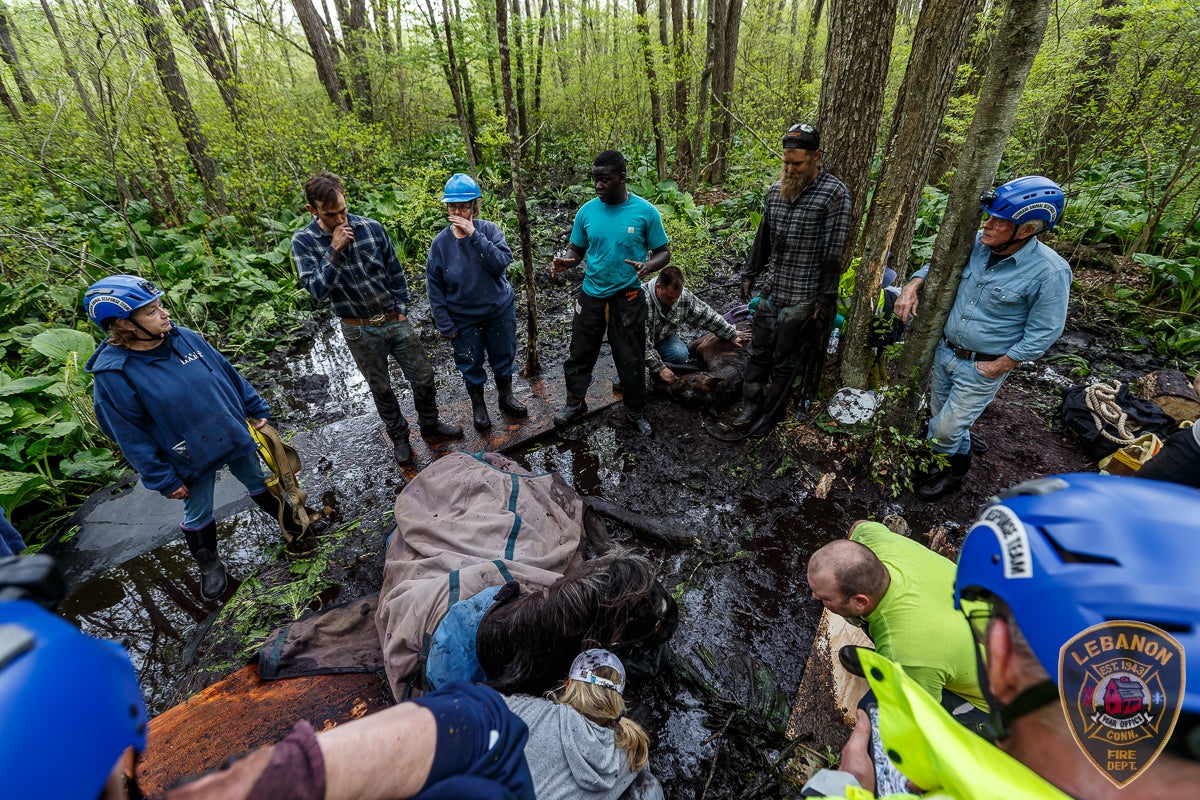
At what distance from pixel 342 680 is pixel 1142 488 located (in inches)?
114

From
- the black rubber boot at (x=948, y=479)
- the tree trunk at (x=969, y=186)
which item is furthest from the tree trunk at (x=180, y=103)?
the black rubber boot at (x=948, y=479)

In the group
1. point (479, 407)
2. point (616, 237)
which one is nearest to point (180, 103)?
point (479, 407)

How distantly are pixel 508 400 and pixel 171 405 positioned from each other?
8.02 ft

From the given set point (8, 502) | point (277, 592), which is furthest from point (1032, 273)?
point (8, 502)

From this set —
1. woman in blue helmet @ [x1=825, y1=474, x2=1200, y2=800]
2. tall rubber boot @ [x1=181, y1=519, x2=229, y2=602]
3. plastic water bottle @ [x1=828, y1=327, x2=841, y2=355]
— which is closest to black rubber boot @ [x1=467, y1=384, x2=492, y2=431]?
tall rubber boot @ [x1=181, y1=519, x2=229, y2=602]

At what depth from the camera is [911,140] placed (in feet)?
10.3

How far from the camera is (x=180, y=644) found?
3.07 meters

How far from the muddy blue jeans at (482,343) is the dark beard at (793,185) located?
89.7 inches

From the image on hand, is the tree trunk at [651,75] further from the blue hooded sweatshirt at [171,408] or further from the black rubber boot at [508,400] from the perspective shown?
the blue hooded sweatshirt at [171,408]

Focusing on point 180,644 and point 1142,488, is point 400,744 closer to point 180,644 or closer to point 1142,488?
point 1142,488

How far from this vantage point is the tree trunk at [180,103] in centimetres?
683

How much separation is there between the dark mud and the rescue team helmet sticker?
6.00ft

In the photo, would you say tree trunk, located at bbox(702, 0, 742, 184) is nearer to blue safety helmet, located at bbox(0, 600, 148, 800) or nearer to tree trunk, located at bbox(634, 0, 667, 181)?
tree trunk, located at bbox(634, 0, 667, 181)

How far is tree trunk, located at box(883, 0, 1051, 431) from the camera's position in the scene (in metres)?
2.44
